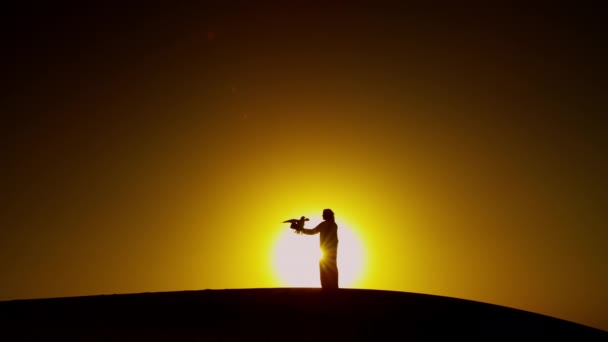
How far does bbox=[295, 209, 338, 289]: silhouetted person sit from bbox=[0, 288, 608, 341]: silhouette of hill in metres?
0.48

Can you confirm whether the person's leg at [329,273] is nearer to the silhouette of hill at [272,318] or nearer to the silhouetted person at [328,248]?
the silhouetted person at [328,248]

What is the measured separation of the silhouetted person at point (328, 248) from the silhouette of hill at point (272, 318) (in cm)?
48

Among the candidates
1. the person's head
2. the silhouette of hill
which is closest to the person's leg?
the silhouette of hill

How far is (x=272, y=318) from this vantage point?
14.0 metres

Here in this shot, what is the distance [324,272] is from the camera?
1677cm

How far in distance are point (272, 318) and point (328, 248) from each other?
3565 millimetres

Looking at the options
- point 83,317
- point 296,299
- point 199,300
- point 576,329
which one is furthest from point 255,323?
point 576,329

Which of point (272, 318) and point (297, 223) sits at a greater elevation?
point (297, 223)

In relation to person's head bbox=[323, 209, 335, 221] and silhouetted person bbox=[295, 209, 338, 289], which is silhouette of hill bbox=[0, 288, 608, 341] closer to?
silhouetted person bbox=[295, 209, 338, 289]

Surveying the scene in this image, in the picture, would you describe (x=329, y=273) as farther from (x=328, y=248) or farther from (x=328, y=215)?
(x=328, y=215)

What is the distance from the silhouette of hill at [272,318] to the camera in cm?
1274

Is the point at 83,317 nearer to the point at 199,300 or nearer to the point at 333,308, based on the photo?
the point at 199,300

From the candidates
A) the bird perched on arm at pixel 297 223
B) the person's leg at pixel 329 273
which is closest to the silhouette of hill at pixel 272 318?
the person's leg at pixel 329 273

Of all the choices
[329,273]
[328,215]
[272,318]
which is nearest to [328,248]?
[329,273]
